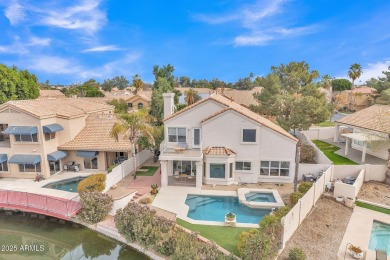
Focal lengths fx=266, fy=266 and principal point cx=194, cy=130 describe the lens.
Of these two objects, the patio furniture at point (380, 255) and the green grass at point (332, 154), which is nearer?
the patio furniture at point (380, 255)

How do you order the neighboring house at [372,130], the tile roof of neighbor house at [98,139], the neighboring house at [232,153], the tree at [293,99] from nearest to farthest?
1. the neighboring house at [232,153]
2. the neighboring house at [372,130]
3. the tile roof of neighbor house at [98,139]
4. the tree at [293,99]

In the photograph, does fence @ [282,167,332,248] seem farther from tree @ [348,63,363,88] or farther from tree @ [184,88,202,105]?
tree @ [348,63,363,88]

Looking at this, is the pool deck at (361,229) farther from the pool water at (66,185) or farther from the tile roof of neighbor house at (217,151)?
the pool water at (66,185)

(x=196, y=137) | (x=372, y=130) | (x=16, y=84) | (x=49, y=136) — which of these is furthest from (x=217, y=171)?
(x=16, y=84)

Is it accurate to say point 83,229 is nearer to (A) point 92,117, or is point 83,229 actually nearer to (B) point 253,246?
(B) point 253,246

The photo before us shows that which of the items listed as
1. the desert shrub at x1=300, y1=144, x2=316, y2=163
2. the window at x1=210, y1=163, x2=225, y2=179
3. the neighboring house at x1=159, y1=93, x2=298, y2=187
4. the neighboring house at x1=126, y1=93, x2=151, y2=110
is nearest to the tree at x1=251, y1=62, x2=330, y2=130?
the desert shrub at x1=300, y1=144, x2=316, y2=163

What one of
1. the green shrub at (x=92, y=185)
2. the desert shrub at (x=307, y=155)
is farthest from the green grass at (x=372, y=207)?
the green shrub at (x=92, y=185)

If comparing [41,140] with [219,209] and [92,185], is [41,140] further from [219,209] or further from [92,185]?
[219,209]
